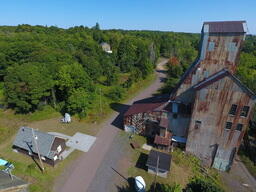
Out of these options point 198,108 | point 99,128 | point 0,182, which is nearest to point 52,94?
point 99,128

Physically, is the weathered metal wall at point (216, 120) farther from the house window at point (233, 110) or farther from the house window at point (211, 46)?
the house window at point (211, 46)

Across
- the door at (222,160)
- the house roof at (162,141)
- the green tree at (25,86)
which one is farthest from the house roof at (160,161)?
the green tree at (25,86)

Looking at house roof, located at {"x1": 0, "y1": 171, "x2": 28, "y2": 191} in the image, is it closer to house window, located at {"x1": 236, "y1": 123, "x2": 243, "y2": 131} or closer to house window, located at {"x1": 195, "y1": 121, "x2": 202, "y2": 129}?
house window, located at {"x1": 195, "y1": 121, "x2": 202, "y2": 129}

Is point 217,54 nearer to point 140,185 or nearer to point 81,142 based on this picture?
point 140,185

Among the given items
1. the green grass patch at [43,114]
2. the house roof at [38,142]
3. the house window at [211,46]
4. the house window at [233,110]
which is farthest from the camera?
the green grass patch at [43,114]

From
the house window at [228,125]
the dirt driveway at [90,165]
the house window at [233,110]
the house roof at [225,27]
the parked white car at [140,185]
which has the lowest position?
the dirt driveway at [90,165]

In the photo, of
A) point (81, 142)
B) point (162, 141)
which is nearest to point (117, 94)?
point (81, 142)

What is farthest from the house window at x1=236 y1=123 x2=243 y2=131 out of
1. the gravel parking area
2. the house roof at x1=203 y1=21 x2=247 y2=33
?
the gravel parking area
